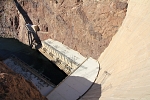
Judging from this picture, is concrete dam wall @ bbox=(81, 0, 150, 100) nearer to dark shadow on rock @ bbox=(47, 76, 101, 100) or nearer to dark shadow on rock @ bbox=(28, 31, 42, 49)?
dark shadow on rock @ bbox=(47, 76, 101, 100)

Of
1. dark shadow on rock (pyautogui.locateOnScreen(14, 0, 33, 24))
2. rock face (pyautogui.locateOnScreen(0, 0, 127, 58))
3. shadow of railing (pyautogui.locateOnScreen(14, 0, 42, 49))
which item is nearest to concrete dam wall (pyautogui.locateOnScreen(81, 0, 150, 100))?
rock face (pyautogui.locateOnScreen(0, 0, 127, 58))

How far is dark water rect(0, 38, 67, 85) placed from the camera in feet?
131

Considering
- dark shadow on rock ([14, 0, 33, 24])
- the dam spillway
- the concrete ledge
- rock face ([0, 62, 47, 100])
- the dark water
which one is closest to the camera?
rock face ([0, 62, 47, 100])

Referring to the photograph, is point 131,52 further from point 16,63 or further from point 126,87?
point 16,63

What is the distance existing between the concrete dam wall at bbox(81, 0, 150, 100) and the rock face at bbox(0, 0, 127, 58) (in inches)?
83.9

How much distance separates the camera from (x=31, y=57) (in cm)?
4706

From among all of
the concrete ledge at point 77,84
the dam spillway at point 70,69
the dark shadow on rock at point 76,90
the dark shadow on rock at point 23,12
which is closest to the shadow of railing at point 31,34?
the dark shadow on rock at point 23,12

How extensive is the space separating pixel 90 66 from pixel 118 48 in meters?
6.81

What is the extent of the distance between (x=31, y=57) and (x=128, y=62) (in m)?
29.7

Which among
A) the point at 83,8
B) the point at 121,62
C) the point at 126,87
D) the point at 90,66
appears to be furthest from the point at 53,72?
the point at 126,87

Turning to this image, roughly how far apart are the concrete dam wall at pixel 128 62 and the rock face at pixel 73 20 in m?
2.13

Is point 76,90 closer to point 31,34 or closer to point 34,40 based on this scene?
A: point 34,40

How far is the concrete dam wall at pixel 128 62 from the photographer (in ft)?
62.8

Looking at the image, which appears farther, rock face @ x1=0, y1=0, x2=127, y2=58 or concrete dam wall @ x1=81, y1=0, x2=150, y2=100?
rock face @ x1=0, y1=0, x2=127, y2=58
